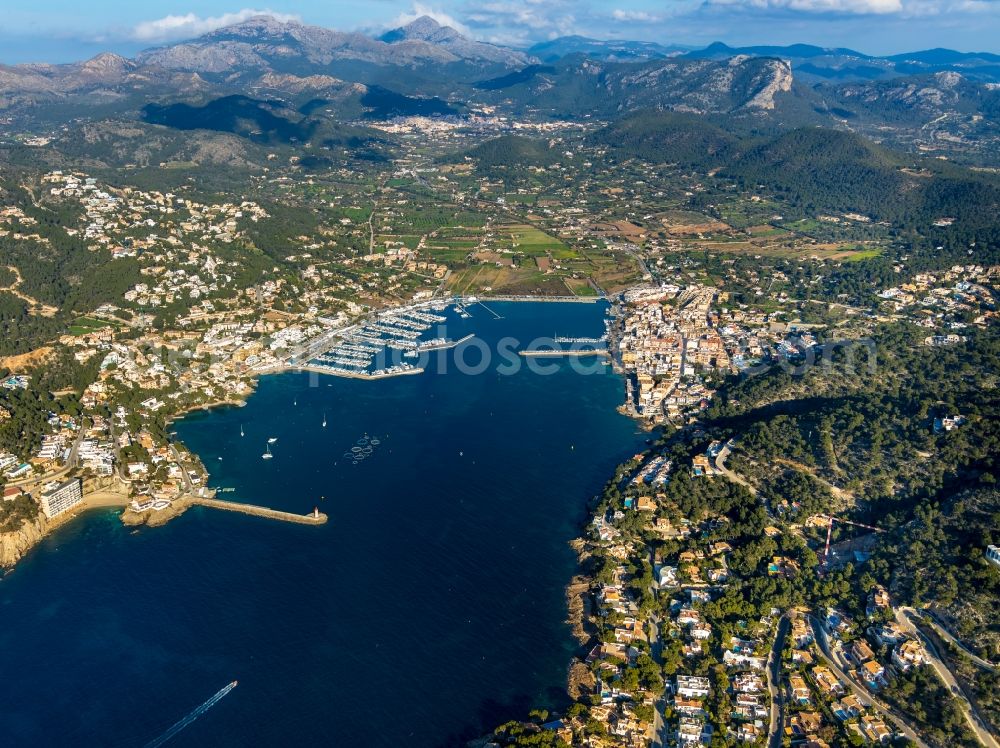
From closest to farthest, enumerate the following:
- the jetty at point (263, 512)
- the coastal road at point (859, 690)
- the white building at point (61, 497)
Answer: the coastal road at point (859, 690)
the jetty at point (263, 512)
the white building at point (61, 497)

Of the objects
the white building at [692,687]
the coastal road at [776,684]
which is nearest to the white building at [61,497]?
the white building at [692,687]

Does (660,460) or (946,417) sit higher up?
(946,417)

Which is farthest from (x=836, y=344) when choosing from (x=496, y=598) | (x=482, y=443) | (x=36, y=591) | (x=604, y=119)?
(x=604, y=119)

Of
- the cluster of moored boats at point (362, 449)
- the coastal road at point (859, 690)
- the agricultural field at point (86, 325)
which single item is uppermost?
the agricultural field at point (86, 325)

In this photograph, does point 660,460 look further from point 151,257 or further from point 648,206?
point 648,206

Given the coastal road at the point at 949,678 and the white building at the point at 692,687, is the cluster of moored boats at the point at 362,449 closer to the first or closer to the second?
the white building at the point at 692,687

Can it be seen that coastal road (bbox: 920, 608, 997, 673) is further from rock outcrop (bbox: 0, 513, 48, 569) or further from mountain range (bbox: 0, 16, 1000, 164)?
mountain range (bbox: 0, 16, 1000, 164)
